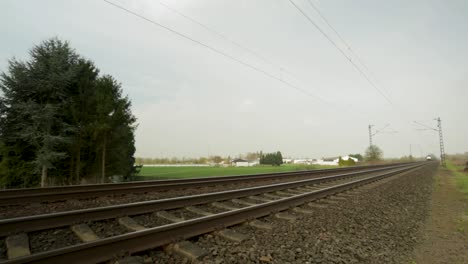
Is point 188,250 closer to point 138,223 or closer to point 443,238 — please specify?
point 138,223

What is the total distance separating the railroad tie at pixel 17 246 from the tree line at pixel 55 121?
13466 millimetres

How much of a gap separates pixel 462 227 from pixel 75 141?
19.7 metres

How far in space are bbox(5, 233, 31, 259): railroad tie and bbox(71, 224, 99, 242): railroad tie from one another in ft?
2.29

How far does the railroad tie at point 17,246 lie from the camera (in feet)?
11.8

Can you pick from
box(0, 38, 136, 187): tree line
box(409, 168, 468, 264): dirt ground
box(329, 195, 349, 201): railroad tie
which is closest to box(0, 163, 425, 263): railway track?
box(329, 195, 349, 201): railroad tie

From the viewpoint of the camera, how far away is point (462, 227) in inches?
283

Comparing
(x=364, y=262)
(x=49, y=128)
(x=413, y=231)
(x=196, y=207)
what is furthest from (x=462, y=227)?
(x=49, y=128)

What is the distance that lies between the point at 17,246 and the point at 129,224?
5.65ft

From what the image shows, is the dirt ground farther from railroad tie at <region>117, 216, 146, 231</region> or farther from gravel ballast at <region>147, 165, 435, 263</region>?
railroad tie at <region>117, 216, 146, 231</region>

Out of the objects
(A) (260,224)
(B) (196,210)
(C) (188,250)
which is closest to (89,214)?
(B) (196,210)

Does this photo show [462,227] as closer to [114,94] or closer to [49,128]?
[49,128]

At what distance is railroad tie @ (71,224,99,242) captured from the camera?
14.1 ft

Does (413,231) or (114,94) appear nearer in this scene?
(413,231)

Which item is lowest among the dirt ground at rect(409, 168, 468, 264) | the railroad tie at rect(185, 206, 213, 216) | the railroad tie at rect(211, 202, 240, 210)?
the dirt ground at rect(409, 168, 468, 264)
